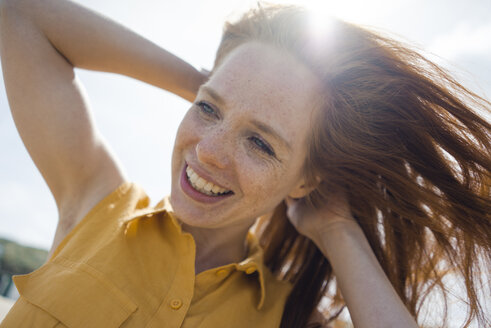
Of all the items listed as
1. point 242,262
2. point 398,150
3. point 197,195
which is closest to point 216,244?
point 242,262

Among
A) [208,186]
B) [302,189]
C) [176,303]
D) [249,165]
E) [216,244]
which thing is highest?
[249,165]

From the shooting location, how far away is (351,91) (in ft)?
6.26

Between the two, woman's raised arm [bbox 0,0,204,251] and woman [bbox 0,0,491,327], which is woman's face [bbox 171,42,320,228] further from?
woman's raised arm [bbox 0,0,204,251]

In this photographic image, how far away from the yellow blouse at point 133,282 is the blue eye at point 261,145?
554 millimetres

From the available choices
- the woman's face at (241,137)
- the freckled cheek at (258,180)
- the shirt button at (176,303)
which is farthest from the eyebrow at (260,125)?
the shirt button at (176,303)

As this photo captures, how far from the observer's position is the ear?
207 centimetres

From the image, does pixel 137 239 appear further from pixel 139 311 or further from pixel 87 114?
pixel 87 114

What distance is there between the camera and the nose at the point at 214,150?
1597mm

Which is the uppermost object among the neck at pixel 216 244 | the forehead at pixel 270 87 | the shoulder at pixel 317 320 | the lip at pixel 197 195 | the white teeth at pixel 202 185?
the forehead at pixel 270 87

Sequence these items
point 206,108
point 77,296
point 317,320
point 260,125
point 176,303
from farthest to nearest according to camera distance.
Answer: point 317,320
point 206,108
point 260,125
point 176,303
point 77,296

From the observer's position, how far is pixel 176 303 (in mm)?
1531

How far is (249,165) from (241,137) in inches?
5.5

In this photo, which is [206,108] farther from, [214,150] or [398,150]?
[398,150]

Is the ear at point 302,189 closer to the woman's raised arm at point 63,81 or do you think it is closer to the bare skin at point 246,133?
the bare skin at point 246,133
